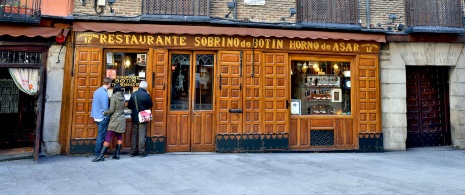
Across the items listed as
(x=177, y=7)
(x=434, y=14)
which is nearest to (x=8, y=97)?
(x=177, y=7)

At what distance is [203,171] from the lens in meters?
6.41

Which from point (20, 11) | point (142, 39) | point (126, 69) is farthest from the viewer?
point (126, 69)

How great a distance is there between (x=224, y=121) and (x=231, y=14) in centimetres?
318

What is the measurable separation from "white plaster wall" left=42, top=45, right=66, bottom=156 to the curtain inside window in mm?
267

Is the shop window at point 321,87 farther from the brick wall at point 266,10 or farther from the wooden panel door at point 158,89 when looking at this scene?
the wooden panel door at point 158,89

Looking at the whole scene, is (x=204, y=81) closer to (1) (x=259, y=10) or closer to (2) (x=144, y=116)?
(2) (x=144, y=116)

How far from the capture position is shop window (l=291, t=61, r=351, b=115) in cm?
938

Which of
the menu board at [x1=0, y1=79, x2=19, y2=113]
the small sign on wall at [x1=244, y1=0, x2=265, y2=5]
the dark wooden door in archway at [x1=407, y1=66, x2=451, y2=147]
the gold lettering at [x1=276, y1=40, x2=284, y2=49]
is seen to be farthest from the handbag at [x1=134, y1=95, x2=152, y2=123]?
the dark wooden door in archway at [x1=407, y1=66, x2=451, y2=147]

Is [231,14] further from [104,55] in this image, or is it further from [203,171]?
[203,171]

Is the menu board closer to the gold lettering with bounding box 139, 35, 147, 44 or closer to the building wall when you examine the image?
the building wall

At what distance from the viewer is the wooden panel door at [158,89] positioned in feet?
27.2

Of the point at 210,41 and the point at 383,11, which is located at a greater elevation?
the point at 383,11

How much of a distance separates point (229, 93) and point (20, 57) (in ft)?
18.1

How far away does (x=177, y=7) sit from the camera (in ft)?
28.0
